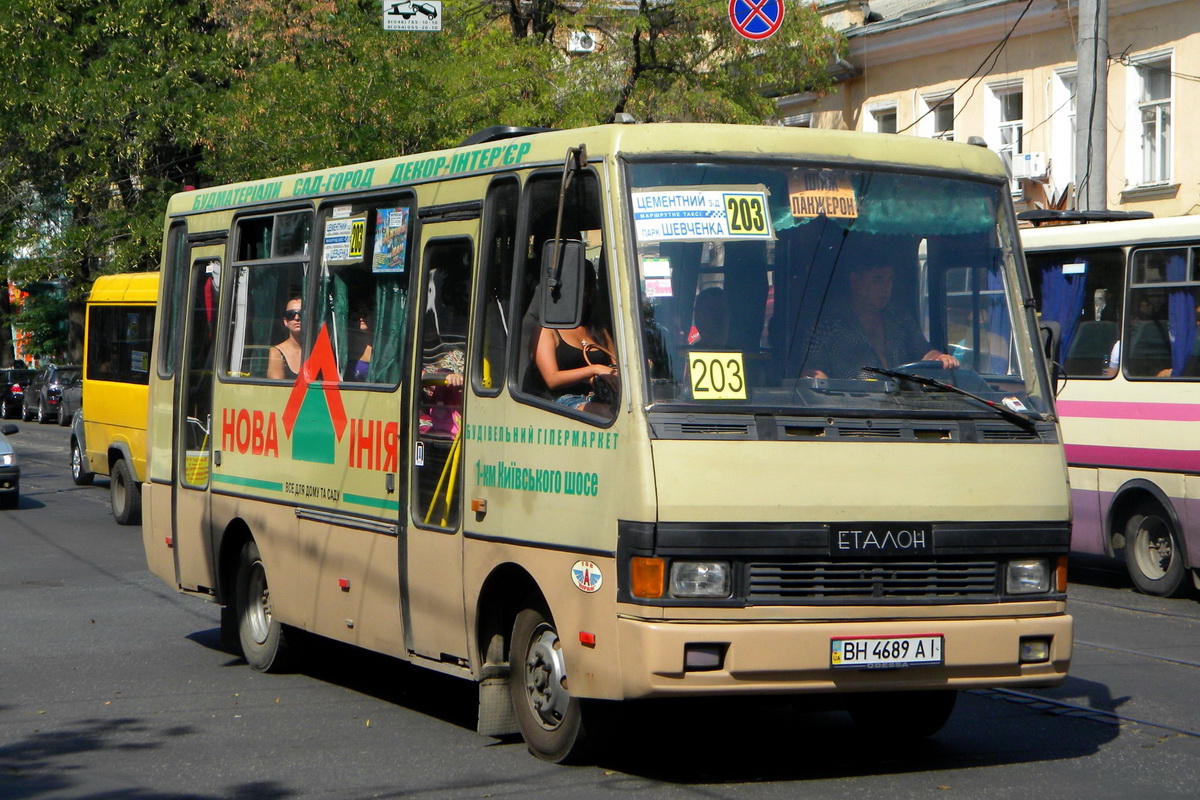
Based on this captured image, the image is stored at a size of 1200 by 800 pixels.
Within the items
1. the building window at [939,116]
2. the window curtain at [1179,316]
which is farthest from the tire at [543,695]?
the building window at [939,116]

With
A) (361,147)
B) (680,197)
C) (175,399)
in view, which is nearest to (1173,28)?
(361,147)

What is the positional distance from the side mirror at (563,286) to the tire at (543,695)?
124 cm

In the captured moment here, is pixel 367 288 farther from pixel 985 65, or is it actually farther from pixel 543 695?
pixel 985 65

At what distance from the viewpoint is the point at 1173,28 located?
87.7 ft

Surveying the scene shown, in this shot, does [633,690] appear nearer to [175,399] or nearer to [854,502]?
[854,502]

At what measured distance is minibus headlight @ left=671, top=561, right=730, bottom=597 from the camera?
6289 millimetres

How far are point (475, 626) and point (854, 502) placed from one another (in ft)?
5.98

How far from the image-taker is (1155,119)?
89.6 ft

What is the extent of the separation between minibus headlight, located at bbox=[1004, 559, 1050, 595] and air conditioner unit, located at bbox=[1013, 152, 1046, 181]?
903 inches

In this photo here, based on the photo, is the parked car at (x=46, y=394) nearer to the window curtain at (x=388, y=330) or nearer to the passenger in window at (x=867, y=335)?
the window curtain at (x=388, y=330)

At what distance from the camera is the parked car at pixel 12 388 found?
5141cm

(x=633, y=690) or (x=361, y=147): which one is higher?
(x=361, y=147)

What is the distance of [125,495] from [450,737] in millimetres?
12488

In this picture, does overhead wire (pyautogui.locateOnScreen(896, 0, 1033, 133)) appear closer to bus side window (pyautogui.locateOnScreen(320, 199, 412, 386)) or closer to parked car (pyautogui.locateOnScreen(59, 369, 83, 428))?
bus side window (pyautogui.locateOnScreen(320, 199, 412, 386))
